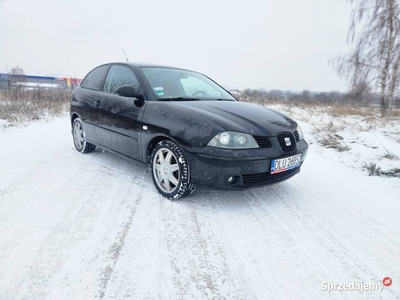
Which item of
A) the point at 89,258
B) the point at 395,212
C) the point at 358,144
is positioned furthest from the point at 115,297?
the point at 358,144

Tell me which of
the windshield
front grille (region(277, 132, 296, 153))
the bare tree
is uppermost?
the bare tree

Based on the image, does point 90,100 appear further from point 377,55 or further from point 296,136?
point 377,55

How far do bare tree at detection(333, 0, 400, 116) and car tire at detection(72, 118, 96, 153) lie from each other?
49.6 feet

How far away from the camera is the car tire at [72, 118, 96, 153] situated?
4.39 m

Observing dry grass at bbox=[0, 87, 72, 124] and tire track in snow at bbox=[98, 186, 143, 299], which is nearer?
tire track in snow at bbox=[98, 186, 143, 299]

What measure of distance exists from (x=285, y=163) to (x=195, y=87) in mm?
1696

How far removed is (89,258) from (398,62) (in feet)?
56.4

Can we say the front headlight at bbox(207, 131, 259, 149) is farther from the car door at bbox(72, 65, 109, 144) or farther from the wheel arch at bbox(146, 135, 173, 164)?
the car door at bbox(72, 65, 109, 144)

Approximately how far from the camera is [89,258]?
1.75 metres

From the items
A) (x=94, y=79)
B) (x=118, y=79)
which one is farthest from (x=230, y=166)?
(x=94, y=79)

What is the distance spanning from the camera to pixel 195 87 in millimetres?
3600

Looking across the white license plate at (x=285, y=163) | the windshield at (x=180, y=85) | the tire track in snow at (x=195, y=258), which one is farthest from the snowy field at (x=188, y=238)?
the windshield at (x=180, y=85)

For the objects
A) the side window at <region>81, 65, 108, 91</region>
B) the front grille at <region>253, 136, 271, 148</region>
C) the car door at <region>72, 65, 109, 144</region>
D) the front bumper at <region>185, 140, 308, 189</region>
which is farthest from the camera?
the side window at <region>81, 65, 108, 91</region>

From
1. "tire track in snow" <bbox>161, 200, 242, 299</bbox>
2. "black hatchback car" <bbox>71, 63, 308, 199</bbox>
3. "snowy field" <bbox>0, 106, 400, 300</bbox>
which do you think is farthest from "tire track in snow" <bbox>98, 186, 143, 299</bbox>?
"black hatchback car" <bbox>71, 63, 308, 199</bbox>
